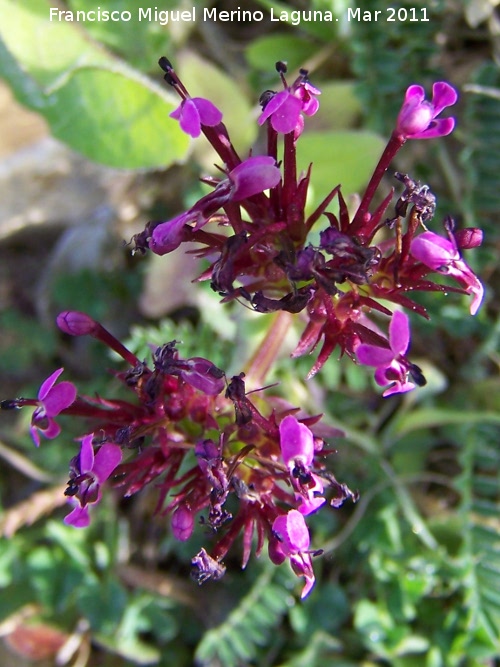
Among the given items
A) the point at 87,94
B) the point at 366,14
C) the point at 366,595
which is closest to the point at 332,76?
the point at 366,14

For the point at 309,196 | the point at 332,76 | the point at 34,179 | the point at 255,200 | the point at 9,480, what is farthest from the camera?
the point at 34,179

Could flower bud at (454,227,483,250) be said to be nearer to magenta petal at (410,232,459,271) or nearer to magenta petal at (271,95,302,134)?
magenta petal at (410,232,459,271)

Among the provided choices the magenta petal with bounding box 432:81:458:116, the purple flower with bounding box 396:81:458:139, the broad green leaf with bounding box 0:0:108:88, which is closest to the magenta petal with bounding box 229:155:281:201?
the purple flower with bounding box 396:81:458:139

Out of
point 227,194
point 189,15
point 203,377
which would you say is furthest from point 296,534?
point 189,15

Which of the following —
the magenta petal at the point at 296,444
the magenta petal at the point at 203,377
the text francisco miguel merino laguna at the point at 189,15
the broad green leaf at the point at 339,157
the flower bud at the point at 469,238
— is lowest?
the magenta petal at the point at 296,444

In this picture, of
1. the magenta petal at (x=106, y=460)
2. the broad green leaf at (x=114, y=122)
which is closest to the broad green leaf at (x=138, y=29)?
the broad green leaf at (x=114, y=122)

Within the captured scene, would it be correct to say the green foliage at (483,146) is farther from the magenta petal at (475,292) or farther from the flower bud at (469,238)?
the magenta petal at (475,292)

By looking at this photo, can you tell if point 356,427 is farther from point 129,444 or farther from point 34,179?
point 34,179
